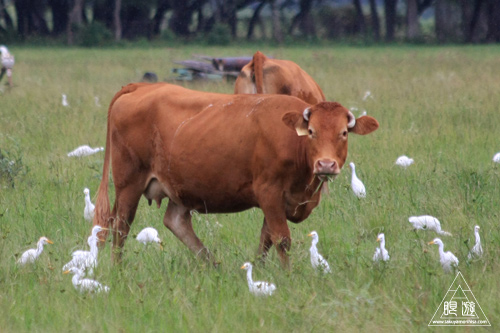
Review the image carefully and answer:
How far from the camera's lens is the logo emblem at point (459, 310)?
4.39 m

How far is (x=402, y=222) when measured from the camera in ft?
22.4

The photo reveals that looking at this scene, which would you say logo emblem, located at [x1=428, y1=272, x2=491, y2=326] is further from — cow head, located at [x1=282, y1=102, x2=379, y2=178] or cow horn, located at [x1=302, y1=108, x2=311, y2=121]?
cow horn, located at [x1=302, y1=108, x2=311, y2=121]

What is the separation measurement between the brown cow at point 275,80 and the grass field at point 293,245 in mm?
1012

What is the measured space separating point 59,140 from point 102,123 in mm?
1631

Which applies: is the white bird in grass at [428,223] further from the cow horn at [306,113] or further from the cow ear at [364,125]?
the cow horn at [306,113]

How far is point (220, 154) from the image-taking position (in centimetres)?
586

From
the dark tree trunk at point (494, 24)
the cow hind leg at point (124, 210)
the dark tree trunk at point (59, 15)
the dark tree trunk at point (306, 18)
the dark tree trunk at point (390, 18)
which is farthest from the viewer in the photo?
the dark tree trunk at point (306, 18)

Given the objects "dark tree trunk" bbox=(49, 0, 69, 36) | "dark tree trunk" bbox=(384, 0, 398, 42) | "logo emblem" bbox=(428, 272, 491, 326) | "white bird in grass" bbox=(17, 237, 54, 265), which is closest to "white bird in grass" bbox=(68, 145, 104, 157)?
"white bird in grass" bbox=(17, 237, 54, 265)

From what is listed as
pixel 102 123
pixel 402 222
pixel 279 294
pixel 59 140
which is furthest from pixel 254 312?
pixel 102 123

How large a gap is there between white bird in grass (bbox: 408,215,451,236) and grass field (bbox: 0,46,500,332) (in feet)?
0.27

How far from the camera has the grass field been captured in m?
4.57

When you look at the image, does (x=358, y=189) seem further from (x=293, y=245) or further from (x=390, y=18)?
(x=390, y=18)

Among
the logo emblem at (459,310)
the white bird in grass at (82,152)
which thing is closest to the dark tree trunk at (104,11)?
the white bird in grass at (82,152)

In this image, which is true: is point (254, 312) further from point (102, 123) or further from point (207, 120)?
point (102, 123)
